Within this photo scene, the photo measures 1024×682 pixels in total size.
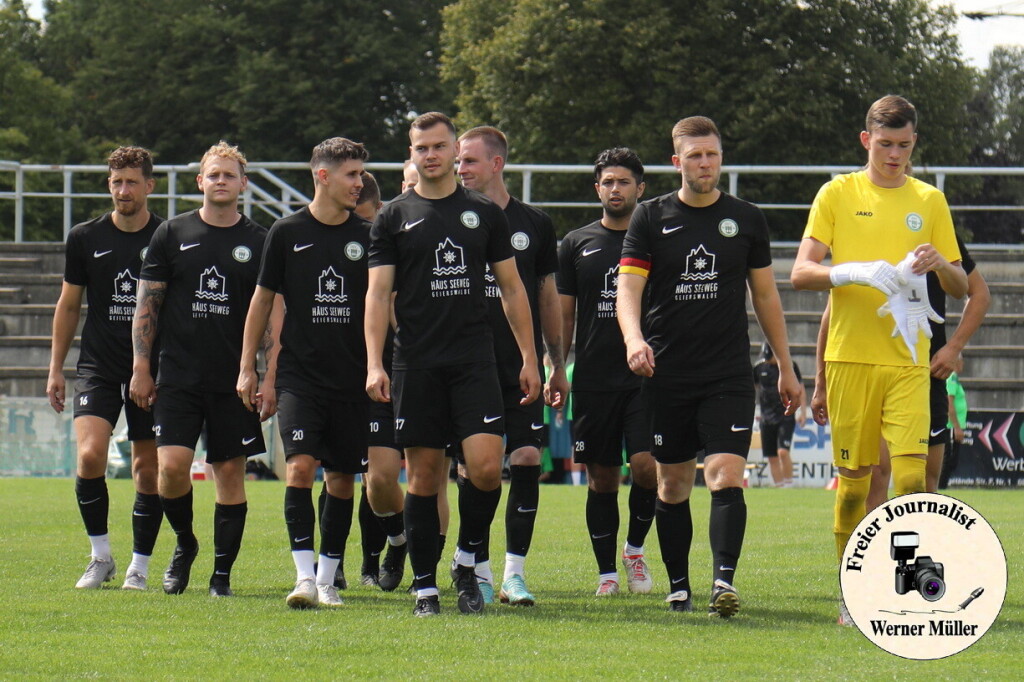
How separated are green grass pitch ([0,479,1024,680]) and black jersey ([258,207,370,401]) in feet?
3.88

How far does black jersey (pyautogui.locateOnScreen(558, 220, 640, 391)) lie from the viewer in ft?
31.3

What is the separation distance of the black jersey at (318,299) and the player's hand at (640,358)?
165cm

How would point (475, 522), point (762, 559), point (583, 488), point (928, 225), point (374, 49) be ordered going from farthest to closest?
point (374, 49) < point (583, 488) < point (762, 559) < point (475, 522) < point (928, 225)

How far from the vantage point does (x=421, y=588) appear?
26.6 feet

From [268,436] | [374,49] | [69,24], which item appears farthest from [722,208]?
[69,24]

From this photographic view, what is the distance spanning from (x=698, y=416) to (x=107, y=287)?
145 inches

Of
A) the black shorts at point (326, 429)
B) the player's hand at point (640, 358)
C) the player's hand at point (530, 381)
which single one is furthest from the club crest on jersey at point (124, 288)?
the player's hand at point (640, 358)

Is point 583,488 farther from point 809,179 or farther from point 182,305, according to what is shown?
point 809,179

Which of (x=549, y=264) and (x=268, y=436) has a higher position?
(x=549, y=264)

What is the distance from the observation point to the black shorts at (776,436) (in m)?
20.9

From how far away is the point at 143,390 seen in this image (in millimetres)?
9180

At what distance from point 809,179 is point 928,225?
117 feet

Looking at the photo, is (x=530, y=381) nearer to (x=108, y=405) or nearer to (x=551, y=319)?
(x=551, y=319)

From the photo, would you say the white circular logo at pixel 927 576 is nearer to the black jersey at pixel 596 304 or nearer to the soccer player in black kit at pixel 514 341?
the soccer player in black kit at pixel 514 341
